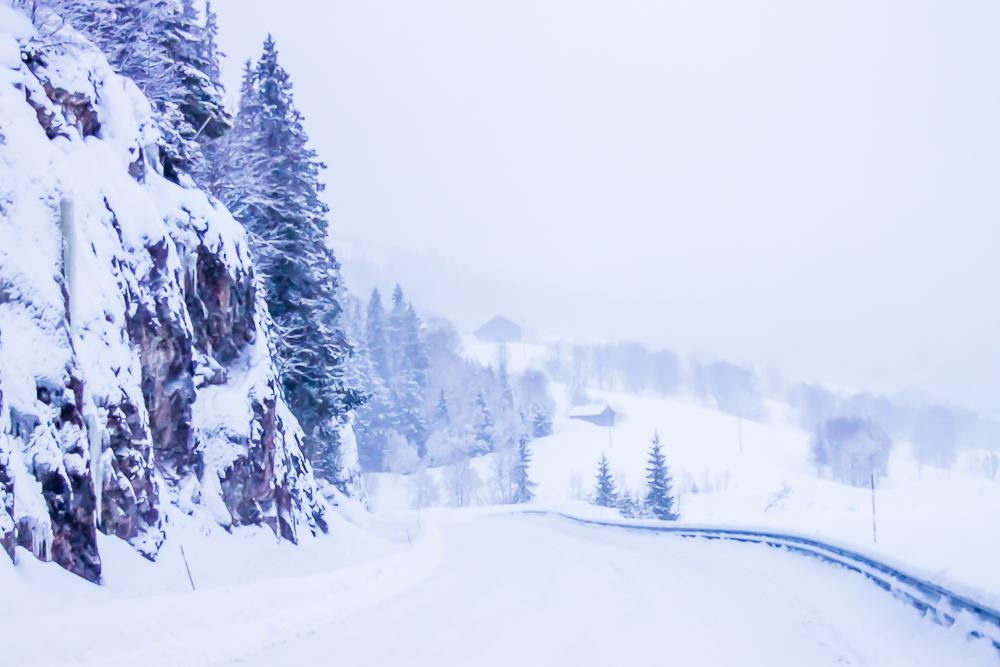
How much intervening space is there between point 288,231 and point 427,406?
333 feet

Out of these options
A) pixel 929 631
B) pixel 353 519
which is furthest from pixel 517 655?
pixel 353 519

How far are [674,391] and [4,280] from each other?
184916 mm

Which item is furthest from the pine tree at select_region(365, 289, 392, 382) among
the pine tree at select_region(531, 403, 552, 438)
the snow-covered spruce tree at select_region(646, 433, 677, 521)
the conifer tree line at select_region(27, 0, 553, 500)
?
the conifer tree line at select_region(27, 0, 553, 500)

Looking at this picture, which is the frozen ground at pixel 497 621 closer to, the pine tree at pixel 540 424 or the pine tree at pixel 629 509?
the pine tree at pixel 629 509

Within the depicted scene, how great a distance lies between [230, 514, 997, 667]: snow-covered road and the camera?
27.0 ft

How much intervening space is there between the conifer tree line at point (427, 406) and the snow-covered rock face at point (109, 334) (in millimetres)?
70299

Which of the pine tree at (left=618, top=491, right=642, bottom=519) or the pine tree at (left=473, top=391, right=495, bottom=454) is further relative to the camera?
the pine tree at (left=473, top=391, right=495, bottom=454)

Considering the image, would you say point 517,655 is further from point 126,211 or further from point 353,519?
point 353,519

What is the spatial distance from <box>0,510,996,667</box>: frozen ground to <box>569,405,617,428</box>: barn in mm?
119171

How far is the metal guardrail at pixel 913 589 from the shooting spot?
7551 millimetres

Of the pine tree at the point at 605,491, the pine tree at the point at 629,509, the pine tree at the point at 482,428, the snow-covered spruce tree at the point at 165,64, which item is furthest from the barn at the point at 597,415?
the snow-covered spruce tree at the point at 165,64

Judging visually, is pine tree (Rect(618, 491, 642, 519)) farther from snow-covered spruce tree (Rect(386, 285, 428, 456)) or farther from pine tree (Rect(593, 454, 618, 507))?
snow-covered spruce tree (Rect(386, 285, 428, 456))

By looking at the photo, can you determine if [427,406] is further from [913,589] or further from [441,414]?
[913,589]

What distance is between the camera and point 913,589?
374 inches
